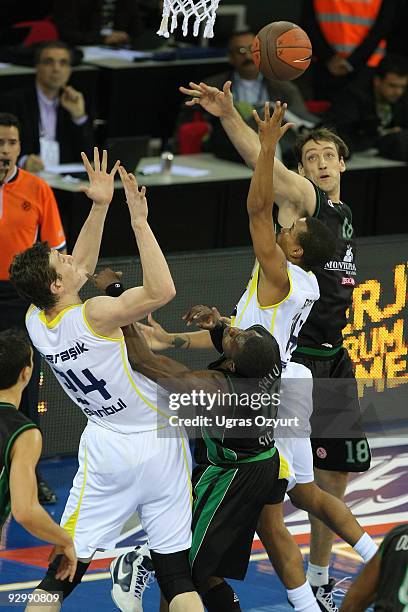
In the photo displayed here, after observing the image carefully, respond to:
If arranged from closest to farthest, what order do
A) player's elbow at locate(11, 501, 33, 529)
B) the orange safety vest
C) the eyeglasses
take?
player's elbow at locate(11, 501, 33, 529) → the eyeglasses → the orange safety vest

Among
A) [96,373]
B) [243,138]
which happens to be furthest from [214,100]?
[96,373]

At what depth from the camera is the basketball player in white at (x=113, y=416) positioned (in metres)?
6.51

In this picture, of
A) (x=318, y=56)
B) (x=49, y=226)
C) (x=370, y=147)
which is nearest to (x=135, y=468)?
(x=49, y=226)

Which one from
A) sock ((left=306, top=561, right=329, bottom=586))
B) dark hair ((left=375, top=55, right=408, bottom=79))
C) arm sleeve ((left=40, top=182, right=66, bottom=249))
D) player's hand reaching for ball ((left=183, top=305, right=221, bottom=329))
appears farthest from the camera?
dark hair ((left=375, top=55, right=408, bottom=79))

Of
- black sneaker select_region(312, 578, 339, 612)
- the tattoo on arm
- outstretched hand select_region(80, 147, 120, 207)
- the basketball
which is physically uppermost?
the basketball

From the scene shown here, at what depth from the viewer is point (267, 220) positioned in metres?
7.01

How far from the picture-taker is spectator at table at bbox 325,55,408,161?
1342 cm

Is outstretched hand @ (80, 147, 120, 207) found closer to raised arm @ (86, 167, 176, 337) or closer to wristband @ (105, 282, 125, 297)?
wristband @ (105, 282, 125, 297)

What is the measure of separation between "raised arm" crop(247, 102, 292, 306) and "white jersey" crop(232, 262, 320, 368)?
5cm

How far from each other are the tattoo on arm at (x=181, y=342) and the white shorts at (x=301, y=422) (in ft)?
1.70

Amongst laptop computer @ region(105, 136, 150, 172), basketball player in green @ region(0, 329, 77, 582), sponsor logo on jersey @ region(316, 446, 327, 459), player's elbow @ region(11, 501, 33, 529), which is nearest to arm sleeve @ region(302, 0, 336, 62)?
laptop computer @ region(105, 136, 150, 172)

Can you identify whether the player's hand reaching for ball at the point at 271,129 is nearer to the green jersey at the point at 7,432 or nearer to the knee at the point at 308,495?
the knee at the point at 308,495

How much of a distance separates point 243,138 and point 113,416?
1.86 m

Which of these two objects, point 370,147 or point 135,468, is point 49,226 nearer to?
point 135,468
